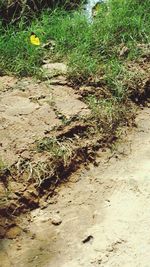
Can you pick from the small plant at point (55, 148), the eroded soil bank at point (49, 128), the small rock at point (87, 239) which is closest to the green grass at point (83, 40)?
the eroded soil bank at point (49, 128)

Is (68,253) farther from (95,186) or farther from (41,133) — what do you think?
(41,133)

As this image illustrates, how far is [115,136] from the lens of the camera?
396 centimetres

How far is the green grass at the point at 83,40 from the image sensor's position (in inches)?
169

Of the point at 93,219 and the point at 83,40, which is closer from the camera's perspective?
the point at 93,219

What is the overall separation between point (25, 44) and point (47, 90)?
613 millimetres

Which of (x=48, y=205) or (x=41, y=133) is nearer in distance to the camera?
(x=48, y=205)

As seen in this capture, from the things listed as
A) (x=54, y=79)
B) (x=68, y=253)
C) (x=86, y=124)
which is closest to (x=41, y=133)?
(x=86, y=124)

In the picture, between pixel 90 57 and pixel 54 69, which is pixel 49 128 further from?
pixel 90 57

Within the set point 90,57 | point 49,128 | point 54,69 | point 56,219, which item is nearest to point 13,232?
point 56,219

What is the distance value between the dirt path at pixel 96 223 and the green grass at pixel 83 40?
84cm

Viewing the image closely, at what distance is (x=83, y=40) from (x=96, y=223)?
6.50 feet

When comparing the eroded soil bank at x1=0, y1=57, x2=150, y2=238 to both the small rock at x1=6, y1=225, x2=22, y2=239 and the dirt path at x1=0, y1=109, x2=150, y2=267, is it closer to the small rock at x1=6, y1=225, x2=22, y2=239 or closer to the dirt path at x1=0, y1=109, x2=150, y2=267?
the small rock at x1=6, y1=225, x2=22, y2=239

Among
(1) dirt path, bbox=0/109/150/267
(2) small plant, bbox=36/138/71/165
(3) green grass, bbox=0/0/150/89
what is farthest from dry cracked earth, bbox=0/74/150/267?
(3) green grass, bbox=0/0/150/89

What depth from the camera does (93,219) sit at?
328 cm
